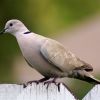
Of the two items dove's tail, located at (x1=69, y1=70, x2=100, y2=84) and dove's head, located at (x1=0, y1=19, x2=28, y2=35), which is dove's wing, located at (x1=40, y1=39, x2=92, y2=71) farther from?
dove's head, located at (x1=0, y1=19, x2=28, y2=35)

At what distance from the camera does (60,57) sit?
18.0 feet

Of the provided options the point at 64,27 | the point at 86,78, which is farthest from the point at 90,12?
the point at 86,78

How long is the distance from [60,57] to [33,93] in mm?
1211

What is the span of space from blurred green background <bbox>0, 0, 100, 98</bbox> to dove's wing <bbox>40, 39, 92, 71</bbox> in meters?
2.19

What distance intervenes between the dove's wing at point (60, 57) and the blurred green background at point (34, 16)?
2189 millimetres

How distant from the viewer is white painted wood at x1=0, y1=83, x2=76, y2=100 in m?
4.25

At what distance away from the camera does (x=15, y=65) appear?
Result: 8062 mm

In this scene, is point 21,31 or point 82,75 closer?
point 82,75

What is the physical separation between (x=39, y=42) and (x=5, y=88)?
117 cm

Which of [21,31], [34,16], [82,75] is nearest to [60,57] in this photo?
[82,75]

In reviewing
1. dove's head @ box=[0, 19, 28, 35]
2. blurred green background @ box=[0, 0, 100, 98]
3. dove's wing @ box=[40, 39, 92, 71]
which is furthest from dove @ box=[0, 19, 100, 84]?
blurred green background @ box=[0, 0, 100, 98]

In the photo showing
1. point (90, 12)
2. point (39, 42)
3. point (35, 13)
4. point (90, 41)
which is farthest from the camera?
point (90, 41)

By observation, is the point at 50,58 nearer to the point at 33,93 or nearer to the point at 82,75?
the point at 82,75

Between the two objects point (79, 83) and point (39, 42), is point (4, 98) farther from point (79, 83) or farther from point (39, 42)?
point (79, 83)
